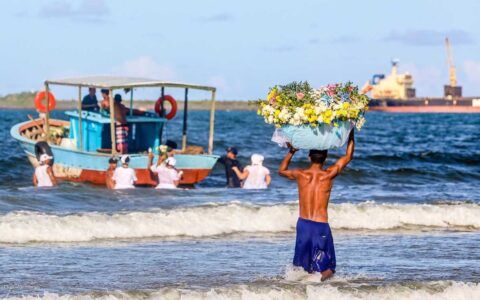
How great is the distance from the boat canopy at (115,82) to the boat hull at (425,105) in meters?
130

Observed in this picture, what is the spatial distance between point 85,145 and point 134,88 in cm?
175

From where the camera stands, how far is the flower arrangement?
10430 millimetres

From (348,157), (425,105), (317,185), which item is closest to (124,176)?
(317,185)

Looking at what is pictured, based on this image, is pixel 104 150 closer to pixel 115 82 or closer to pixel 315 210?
pixel 115 82

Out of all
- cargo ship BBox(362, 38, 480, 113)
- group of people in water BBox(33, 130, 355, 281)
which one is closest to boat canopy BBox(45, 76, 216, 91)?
group of people in water BBox(33, 130, 355, 281)

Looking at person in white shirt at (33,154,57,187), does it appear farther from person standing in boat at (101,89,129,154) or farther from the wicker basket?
the wicker basket

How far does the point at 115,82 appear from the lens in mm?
23266

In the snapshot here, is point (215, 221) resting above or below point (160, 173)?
below

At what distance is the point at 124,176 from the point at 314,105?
11713 mm

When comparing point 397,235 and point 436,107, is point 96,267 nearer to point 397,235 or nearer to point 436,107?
point 397,235

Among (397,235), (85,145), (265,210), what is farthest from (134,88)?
(397,235)

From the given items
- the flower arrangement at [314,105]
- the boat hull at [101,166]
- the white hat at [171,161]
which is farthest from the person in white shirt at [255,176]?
the flower arrangement at [314,105]

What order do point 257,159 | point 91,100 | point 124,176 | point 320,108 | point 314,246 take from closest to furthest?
point 320,108
point 314,246
point 124,176
point 257,159
point 91,100

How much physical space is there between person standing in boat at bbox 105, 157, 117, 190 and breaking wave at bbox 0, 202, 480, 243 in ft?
11.0
